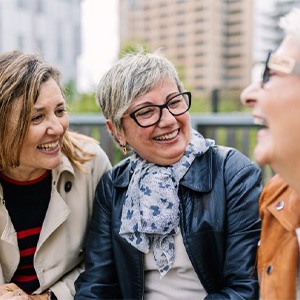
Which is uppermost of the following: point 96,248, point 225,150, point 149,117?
point 149,117

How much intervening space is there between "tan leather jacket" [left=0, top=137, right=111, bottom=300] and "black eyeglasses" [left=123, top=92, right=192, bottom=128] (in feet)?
1.85

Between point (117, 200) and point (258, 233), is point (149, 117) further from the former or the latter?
point (258, 233)

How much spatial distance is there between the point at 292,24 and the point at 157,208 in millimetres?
974

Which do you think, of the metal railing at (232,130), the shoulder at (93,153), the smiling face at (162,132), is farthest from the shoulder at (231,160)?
the metal railing at (232,130)

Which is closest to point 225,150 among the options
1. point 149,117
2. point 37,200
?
point 149,117

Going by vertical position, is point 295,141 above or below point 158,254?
above

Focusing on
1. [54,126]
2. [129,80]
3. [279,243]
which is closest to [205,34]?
[54,126]

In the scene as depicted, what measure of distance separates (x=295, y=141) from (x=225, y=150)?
810 millimetres

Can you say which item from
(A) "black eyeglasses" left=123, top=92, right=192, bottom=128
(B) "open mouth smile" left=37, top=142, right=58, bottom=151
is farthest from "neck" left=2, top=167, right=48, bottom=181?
(A) "black eyeglasses" left=123, top=92, right=192, bottom=128

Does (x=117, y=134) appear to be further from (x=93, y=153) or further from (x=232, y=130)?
(x=232, y=130)

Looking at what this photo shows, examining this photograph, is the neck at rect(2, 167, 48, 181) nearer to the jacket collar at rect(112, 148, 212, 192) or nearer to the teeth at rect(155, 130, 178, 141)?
the jacket collar at rect(112, 148, 212, 192)

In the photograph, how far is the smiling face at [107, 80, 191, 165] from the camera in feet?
7.20

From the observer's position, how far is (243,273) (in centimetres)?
203

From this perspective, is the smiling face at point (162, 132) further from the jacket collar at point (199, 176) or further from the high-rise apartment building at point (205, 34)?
the high-rise apartment building at point (205, 34)
